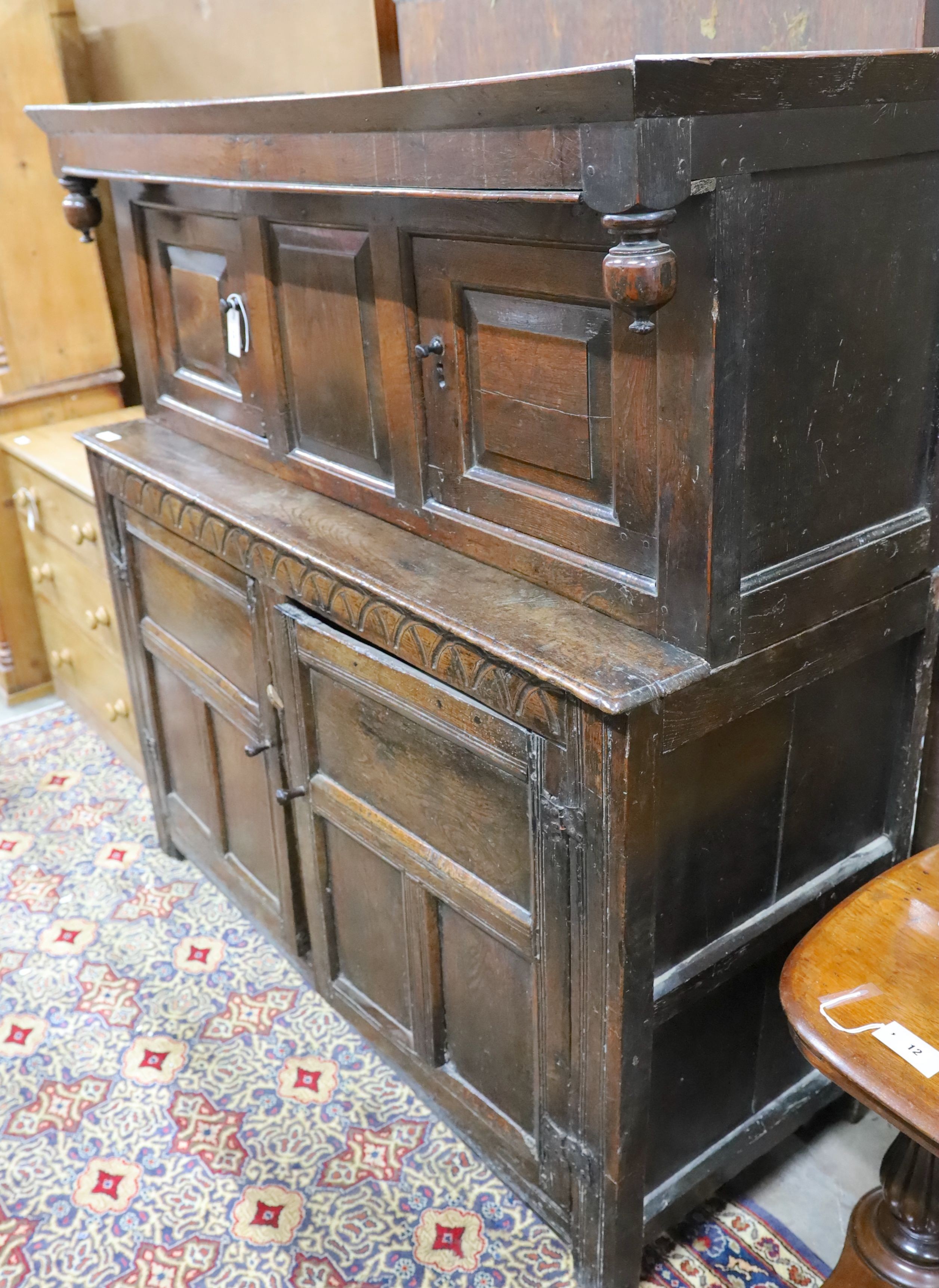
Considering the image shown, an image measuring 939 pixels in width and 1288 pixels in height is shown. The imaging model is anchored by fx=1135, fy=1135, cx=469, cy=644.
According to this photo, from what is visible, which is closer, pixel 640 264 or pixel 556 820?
pixel 640 264

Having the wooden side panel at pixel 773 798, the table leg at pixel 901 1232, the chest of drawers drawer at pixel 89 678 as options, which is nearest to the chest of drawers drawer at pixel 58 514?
the chest of drawers drawer at pixel 89 678

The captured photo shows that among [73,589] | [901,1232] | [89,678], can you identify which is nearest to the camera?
[901,1232]

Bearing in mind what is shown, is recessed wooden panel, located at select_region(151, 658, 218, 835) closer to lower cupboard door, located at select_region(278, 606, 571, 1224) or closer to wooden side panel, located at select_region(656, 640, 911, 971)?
lower cupboard door, located at select_region(278, 606, 571, 1224)

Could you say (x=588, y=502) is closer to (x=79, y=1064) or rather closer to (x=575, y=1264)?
(x=575, y=1264)

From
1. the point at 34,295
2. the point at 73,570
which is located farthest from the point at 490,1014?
the point at 34,295

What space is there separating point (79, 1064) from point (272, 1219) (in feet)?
1.93

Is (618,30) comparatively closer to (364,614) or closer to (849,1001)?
(364,614)

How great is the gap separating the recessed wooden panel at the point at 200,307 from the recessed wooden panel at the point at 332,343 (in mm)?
239

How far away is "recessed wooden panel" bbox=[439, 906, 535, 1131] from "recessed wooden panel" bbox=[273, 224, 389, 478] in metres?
0.77

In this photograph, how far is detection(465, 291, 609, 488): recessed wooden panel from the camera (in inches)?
55.7

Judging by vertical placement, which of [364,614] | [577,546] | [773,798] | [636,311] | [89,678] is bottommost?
[89,678]

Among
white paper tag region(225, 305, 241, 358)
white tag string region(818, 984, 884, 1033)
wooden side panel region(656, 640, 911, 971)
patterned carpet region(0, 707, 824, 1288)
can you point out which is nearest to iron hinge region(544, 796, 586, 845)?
wooden side panel region(656, 640, 911, 971)

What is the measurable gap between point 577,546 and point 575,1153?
903 mm

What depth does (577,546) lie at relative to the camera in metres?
1.52
